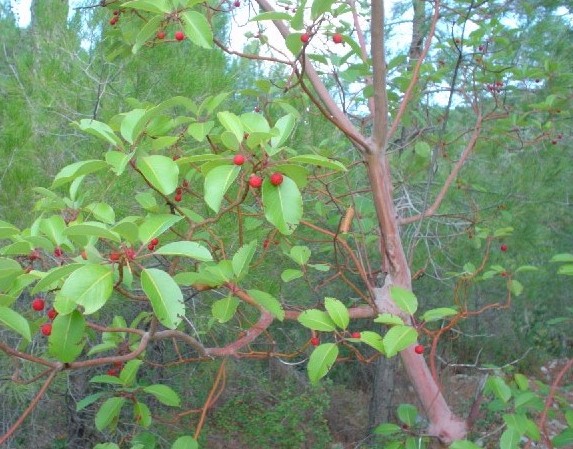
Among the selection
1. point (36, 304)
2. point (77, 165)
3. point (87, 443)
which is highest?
point (77, 165)

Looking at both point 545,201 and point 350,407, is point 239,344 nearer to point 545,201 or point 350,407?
point 545,201

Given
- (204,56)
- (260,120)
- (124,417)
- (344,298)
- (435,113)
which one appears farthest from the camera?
(344,298)

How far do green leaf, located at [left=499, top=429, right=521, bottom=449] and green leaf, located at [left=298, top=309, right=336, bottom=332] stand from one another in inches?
22.9

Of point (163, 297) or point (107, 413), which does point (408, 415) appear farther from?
point (163, 297)

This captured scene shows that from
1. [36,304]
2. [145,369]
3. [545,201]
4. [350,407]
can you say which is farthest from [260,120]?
[350,407]

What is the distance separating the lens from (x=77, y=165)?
1327 mm

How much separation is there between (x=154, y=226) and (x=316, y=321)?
482 millimetres

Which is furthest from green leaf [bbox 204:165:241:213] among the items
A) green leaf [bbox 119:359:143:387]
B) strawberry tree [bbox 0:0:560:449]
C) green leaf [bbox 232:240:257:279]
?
green leaf [bbox 119:359:143:387]

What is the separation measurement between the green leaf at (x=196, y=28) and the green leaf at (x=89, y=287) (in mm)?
664

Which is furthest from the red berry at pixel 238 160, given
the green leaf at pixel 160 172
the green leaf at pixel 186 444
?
the green leaf at pixel 186 444

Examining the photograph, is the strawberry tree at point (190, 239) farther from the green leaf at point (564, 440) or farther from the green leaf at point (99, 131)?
the green leaf at point (564, 440)

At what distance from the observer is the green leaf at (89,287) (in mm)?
1104

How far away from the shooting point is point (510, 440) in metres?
1.73

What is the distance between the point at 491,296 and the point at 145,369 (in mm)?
3902
